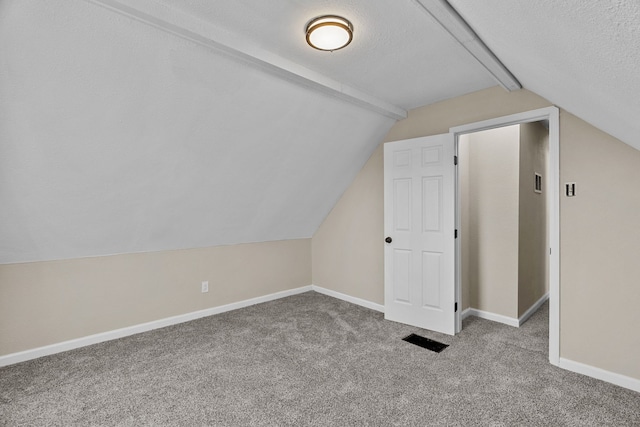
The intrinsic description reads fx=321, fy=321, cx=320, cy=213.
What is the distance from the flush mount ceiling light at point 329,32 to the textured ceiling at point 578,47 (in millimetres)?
609

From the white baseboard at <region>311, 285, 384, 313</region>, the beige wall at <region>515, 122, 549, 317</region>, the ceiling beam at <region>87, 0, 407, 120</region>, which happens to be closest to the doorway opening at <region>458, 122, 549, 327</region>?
the beige wall at <region>515, 122, 549, 317</region>

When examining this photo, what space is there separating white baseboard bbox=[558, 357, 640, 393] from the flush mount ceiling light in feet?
9.53

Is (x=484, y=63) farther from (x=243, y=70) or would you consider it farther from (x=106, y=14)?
(x=106, y=14)

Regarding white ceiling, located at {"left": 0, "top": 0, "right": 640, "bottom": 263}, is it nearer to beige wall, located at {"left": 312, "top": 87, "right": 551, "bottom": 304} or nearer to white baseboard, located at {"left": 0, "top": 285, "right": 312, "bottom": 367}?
beige wall, located at {"left": 312, "top": 87, "right": 551, "bottom": 304}

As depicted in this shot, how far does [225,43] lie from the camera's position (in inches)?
80.3

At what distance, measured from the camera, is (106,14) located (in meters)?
1.71

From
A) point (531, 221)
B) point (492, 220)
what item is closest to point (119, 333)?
point (492, 220)

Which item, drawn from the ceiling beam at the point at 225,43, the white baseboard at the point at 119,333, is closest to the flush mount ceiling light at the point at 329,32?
the ceiling beam at the point at 225,43

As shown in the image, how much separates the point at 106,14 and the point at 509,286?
161 inches

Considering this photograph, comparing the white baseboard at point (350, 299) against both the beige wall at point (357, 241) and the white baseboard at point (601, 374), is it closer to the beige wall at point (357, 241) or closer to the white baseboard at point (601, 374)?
the beige wall at point (357, 241)

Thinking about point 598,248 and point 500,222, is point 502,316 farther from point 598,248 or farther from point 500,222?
point 598,248

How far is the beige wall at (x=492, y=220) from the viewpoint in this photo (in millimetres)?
3484


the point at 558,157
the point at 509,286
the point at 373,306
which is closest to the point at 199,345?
the point at 373,306

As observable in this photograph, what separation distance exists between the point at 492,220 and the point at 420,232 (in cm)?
94
